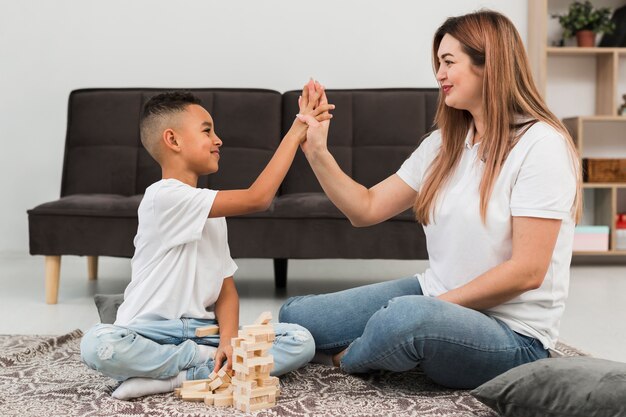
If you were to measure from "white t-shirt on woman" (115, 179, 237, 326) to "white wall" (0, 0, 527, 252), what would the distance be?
3.02m

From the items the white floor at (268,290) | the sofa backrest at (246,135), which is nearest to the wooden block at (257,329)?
the white floor at (268,290)

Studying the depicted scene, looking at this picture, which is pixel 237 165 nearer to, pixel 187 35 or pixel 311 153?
pixel 187 35

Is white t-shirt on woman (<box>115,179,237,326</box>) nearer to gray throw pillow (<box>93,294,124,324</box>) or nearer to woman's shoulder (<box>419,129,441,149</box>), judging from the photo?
gray throw pillow (<box>93,294,124,324</box>)

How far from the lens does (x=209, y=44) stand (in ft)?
16.0

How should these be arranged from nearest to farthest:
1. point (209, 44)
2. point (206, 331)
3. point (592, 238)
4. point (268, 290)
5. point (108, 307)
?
point (206, 331)
point (108, 307)
point (268, 290)
point (592, 238)
point (209, 44)

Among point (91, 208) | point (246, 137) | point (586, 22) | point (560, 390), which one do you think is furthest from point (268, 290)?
point (586, 22)

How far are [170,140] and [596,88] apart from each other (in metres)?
3.62

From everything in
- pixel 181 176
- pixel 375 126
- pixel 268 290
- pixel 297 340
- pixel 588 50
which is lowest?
pixel 268 290

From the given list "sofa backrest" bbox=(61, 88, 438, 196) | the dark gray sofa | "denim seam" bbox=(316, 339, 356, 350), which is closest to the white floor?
the dark gray sofa

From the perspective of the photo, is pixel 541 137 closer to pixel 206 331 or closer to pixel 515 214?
pixel 515 214

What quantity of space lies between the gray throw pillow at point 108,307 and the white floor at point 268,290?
15.1 inches

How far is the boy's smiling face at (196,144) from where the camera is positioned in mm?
A: 2035

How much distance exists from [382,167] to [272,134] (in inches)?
21.9

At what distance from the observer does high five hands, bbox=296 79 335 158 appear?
2.09 m
